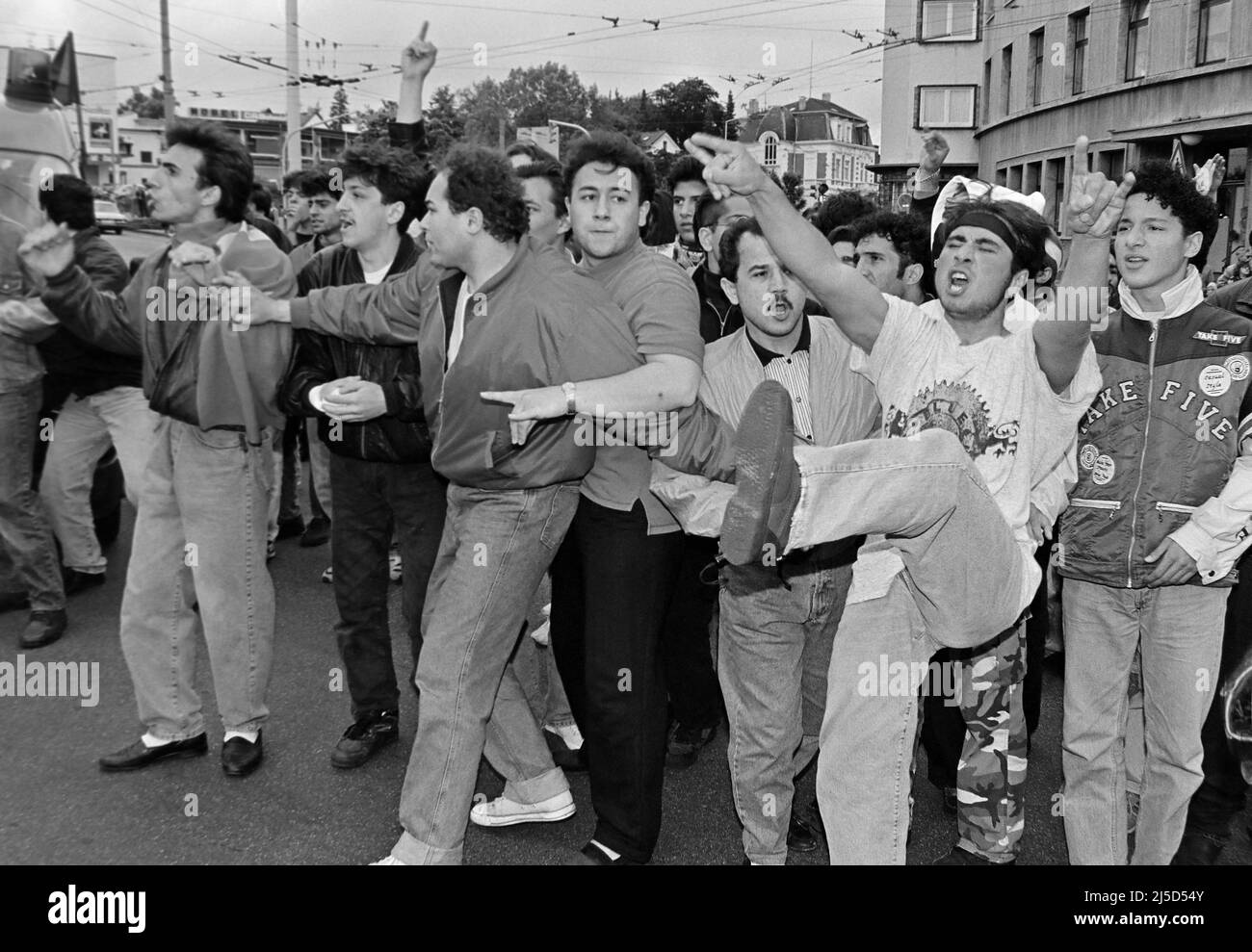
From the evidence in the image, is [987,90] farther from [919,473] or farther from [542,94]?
[542,94]

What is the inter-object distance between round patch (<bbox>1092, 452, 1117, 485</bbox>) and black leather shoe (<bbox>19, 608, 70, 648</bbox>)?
4.91m

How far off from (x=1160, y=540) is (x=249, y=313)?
10.2 feet

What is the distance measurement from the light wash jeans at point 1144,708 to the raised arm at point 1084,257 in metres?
0.88

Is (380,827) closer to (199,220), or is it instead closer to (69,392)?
(199,220)

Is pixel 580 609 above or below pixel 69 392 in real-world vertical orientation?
below

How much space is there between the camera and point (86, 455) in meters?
6.21

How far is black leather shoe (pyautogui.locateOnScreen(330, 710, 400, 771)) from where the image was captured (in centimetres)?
447

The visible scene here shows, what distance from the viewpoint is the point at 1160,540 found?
134 inches

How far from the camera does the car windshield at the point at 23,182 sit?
6531mm

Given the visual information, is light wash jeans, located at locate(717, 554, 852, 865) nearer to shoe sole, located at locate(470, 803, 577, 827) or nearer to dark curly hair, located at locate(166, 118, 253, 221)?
shoe sole, located at locate(470, 803, 577, 827)

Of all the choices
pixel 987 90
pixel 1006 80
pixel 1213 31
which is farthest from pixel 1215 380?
pixel 987 90

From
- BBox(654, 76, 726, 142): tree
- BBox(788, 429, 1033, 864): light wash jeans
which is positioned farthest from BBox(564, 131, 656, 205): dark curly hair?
BBox(654, 76, 726, 142): tree

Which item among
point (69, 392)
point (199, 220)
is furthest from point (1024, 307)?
point (69, 392)

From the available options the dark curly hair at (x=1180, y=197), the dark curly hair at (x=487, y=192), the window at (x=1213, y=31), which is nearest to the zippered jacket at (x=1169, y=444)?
the dark curly hair at (x=1180, y=197)
